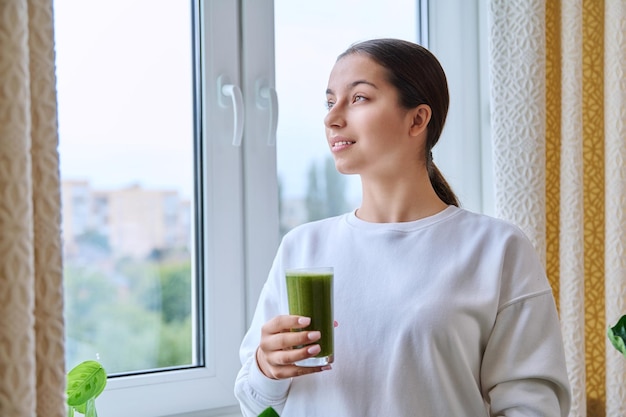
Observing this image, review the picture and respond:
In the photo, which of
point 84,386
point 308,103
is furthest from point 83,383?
point 308,103

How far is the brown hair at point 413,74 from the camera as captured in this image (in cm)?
133

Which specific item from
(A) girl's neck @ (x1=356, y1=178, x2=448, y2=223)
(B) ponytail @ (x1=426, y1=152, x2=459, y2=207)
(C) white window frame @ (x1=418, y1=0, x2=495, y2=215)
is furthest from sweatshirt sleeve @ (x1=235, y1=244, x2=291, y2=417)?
(C) white window frame @ (x1=418, y1=0, x2=495, y2=215)

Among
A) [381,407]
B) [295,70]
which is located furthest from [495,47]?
[381,407]

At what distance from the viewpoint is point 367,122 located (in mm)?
1314

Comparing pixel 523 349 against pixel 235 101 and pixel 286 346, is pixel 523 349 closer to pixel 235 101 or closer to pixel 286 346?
pixel 286 346

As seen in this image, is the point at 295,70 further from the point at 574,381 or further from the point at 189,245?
the point at 574,381

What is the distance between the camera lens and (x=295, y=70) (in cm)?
187

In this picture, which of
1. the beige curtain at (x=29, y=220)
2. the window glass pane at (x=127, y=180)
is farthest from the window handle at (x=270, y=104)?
the beige curtain at (x=29, y=220)

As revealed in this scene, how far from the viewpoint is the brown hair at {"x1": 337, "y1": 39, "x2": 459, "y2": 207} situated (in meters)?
1.33

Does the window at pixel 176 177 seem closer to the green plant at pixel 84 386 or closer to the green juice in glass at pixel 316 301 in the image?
the green plant at pixel 84 386

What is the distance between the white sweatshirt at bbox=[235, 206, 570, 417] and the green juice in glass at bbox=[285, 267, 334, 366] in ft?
0.45

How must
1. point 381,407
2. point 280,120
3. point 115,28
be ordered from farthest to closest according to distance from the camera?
point 280,120
point 115,28
point 381,407

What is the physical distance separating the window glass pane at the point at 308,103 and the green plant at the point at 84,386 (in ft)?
2.19

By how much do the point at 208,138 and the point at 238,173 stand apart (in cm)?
11
